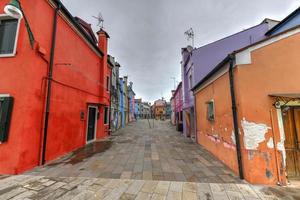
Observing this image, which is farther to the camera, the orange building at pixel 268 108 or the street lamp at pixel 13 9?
the orange building at pixel 268 108

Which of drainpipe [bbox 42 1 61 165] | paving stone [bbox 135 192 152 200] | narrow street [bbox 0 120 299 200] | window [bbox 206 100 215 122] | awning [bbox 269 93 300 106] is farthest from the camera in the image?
window [bbox 206 100 215 122]

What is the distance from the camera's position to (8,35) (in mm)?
4535

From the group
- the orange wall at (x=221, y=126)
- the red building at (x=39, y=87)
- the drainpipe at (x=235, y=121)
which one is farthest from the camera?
the orange wall at (x=221, y=126)

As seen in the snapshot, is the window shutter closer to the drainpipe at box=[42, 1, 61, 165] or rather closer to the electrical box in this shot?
the electrical box

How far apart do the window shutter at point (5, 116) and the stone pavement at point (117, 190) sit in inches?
46.9

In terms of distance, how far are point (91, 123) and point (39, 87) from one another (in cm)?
476

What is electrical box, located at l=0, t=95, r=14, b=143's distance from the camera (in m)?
3.93

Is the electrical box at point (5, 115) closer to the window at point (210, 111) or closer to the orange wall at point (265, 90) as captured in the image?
the orange wall at point (265, 90)

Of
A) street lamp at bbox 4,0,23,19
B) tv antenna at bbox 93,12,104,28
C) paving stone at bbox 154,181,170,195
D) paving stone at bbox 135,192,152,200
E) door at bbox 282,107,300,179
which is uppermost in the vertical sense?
tv antenna at bbox 93,12,104,28

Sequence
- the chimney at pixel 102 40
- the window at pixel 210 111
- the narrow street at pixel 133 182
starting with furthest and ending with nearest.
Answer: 1. the chimney at pixel 102 40
2. the window at pixel 210 111
3. the narrow street at pixel 133 182

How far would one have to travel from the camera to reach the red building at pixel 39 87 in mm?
4066

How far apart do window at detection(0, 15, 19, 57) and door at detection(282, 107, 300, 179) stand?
8.21 m

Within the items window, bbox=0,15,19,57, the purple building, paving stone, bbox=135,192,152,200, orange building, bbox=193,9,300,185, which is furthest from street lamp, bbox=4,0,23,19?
the purple building

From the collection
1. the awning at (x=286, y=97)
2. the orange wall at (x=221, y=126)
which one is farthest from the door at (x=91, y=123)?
the awning at (x=286, y=97)
